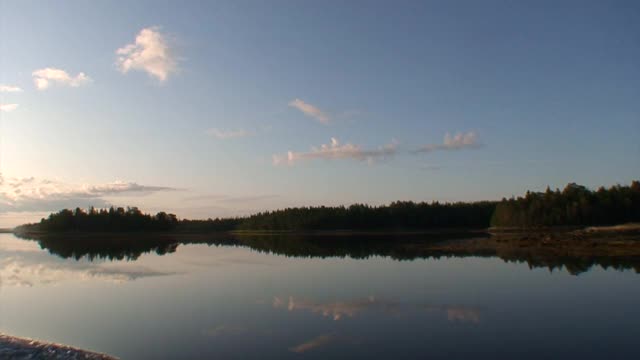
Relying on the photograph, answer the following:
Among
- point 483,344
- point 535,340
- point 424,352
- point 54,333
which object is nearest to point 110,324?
point 54,333

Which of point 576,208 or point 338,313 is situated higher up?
point 576,208

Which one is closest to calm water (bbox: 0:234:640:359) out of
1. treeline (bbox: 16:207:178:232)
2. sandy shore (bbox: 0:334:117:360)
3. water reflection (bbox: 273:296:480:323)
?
water reflection (bbox: 273:296:480:323)

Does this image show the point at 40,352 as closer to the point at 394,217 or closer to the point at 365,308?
the point at 365,308

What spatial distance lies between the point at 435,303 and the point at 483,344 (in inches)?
301

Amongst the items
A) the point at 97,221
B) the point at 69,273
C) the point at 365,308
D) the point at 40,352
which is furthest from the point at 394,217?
the point at 40,352

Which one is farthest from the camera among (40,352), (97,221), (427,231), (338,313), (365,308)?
(97,221)

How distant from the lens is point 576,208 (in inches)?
4333

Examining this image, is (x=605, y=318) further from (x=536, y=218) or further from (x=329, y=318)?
(x=536, y=218)

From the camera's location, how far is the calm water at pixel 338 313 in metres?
15.8

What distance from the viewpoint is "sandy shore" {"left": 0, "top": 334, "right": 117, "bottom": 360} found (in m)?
15.0

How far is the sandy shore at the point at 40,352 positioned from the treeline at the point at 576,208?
4399 inches

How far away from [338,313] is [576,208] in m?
103

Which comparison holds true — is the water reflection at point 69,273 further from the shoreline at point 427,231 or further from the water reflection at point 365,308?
the shoreline at point 427,231

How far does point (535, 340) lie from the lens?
53.0 ft
